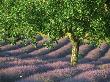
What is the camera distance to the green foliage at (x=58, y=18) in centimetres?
1983

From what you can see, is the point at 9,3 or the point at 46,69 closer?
the point at 46,69

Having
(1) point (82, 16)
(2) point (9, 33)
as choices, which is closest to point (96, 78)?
(1) point (82, 16)

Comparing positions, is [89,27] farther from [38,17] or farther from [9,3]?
[9,3]

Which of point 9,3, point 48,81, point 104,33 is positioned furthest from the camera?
point 9,3

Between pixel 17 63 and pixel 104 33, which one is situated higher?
pixel 104 33

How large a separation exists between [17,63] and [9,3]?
13.5 ft

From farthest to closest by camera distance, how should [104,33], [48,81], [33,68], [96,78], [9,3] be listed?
[9,3] → [104,33] → [33,68] → [96,78] → [48,81]

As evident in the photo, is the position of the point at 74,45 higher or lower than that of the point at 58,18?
lower

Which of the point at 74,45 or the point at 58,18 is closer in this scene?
the point at 58,18

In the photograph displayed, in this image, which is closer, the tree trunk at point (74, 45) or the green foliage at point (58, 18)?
the green foliage at point (58, 18)

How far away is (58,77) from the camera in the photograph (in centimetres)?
1580

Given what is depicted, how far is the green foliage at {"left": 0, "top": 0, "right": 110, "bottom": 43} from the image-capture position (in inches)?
781

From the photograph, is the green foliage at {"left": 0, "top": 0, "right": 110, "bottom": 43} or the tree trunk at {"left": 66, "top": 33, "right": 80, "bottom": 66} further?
the tree trunk at {"left": 66, "top": 33, "right": 80, "bottom": 66}

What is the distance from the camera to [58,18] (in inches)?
787
